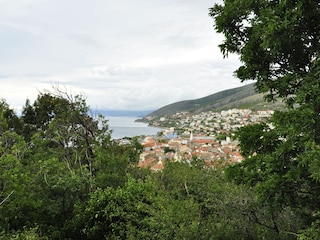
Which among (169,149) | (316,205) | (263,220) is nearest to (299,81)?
(316,205)

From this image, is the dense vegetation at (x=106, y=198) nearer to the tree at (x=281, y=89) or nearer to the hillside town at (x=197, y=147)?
the tree at (x=281, y=89)

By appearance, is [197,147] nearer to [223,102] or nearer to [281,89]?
[281,89]

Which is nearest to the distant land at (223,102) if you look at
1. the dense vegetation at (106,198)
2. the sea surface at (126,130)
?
the sea surface at (126,130)

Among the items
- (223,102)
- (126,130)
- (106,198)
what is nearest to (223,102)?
(223,102)

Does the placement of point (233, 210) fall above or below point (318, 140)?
below

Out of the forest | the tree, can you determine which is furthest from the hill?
the tree

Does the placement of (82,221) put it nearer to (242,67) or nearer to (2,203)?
(2,203)
